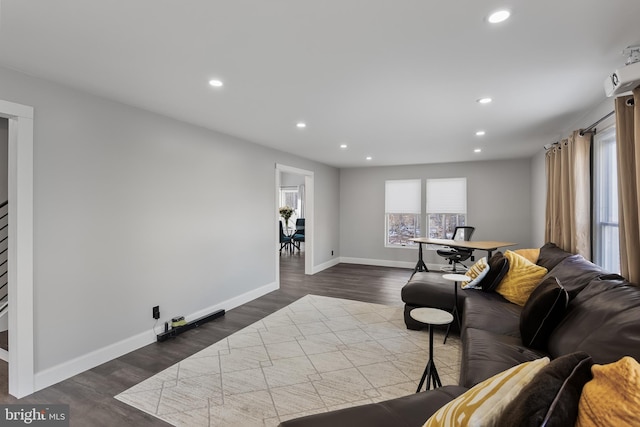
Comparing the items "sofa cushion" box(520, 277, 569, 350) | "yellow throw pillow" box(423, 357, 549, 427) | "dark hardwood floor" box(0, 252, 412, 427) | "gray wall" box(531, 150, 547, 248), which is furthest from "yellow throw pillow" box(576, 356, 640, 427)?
"gray wall" box(531, 150, 547, 248)

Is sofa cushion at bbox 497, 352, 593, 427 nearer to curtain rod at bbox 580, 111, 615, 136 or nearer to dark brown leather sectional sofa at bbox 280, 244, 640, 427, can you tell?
dark brown leather sectional sofa at bbox 280, 244, 640, 427

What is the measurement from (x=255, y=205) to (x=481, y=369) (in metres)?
3.76

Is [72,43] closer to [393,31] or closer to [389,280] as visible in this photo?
[393,31]

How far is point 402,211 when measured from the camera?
724cm

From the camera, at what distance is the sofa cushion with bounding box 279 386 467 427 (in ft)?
4.09

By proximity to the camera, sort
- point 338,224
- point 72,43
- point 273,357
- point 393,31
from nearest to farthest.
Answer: point 393,31, point 72,43, point 273,357, point 338,224

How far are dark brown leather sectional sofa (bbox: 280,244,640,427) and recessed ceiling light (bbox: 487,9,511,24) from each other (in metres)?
1.67

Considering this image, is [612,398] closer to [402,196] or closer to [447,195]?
[447,195]

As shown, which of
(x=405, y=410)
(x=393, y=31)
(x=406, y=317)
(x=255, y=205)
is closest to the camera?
(x=405, y=410)

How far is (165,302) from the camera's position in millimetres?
3338

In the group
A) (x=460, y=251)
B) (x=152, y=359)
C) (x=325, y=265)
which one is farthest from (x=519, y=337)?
(x=325, y=265)

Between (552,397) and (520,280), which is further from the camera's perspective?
(520,280)

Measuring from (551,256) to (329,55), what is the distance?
3.25 m

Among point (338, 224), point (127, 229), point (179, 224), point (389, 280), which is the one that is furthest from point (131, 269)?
point (338, 224)
